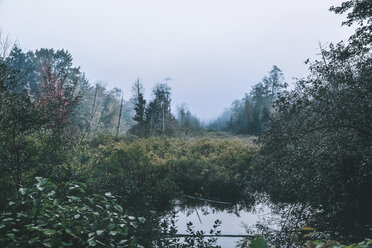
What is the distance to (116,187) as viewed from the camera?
708 cm

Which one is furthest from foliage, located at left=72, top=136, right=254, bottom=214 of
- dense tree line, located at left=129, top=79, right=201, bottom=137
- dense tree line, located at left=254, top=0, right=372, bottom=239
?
dense tree line, located at left=129, top=79, right=201, bottom=137

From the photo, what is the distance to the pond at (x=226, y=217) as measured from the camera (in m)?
6.61

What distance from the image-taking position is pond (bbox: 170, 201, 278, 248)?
661 cm

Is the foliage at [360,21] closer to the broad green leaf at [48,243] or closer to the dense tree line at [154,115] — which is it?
the broad green leaf at [48,243]

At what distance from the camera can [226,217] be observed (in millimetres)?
7785

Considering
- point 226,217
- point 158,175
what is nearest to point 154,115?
point 158,175

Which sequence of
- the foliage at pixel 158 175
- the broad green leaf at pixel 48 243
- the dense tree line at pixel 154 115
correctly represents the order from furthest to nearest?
the dense tree line at pixel 154 115 → the foliage at pixel 158 175 → the broad green leaf at pixel 48 243

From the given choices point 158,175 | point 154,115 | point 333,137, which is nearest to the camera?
point 333,137

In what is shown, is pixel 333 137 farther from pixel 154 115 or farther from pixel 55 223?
pixel 154 115

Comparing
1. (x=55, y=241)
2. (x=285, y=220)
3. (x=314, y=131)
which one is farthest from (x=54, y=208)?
(x=314, y=131)

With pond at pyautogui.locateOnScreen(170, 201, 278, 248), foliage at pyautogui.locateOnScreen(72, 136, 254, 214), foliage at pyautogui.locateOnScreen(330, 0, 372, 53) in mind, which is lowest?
pond at pyautogui.locateOnScreen(170, 201, 278, 248)

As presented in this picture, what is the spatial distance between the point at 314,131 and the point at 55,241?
763 centimetres

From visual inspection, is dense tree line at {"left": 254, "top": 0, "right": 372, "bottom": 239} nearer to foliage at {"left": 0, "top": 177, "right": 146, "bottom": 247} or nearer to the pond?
the pond

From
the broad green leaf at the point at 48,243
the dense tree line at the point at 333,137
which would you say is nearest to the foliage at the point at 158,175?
the dense tree line at the point at 333,137
